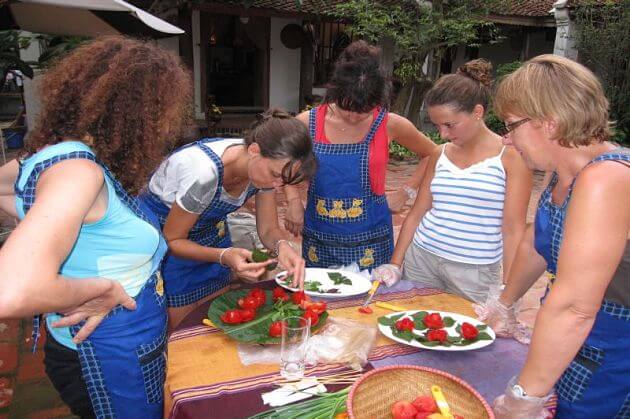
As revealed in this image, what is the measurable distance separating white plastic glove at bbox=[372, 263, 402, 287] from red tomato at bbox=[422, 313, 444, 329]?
0.47 metres

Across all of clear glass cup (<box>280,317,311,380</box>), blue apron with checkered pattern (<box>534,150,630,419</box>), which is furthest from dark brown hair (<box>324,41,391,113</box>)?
clear glass cup (<box>280,317,311,380</box>)

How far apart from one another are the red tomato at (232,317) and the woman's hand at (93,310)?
14.0 inches

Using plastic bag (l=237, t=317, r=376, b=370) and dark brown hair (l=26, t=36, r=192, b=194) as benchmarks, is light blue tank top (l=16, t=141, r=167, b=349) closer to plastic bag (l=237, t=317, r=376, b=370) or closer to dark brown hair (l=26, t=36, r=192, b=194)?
dark brown hair (l=26, t=36, r=192, b=194)

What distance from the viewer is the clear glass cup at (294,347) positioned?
150 centimetres

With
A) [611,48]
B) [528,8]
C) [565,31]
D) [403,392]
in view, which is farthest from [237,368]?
[528,8]

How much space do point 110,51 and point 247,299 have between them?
0.97 m

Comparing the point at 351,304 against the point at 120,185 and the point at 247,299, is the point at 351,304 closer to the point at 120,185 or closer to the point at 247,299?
the point at 247,299

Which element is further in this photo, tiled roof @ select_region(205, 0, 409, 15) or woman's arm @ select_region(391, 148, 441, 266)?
tiled roof @ select_region(205, 0, 409, 15)

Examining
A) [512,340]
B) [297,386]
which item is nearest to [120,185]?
[297,386]

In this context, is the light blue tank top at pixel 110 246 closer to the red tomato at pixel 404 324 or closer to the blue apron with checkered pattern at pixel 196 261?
the blue apron with checkered pattern at pixel 196 261

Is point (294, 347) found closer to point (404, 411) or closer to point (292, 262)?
point (404, 411)

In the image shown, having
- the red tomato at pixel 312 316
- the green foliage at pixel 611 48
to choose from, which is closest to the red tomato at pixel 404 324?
the red tomato at pixel 312 316

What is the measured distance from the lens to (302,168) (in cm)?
220

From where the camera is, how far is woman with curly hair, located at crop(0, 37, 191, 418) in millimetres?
1193
